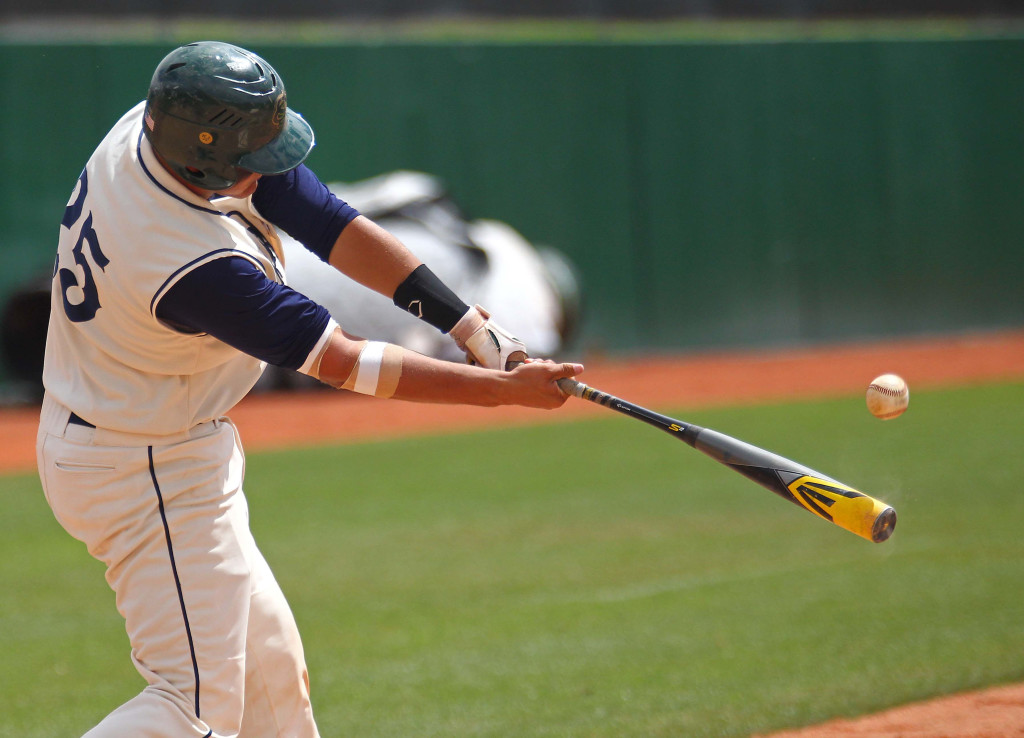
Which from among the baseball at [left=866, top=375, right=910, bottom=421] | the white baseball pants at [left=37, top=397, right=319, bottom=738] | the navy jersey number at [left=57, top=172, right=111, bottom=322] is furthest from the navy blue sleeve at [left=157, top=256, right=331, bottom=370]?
the baseball at [left=866, top=375, right=910, bottom=421]

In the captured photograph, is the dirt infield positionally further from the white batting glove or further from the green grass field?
the white batting glove

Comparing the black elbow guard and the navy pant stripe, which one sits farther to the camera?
the black elbow guard

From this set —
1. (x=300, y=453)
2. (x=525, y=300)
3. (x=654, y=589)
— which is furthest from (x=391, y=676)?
(x=525, y=300)

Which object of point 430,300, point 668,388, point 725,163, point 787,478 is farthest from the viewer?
point 725,163

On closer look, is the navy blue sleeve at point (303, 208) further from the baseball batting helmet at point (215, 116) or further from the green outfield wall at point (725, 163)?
the green outfield wall at point (725, 163)

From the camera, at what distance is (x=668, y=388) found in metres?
13.5

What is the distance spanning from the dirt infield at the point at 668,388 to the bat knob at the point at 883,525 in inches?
327

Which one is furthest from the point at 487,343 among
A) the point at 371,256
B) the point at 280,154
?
the point at 280,154

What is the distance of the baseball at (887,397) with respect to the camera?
11.5 ft

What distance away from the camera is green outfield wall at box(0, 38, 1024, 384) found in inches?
615

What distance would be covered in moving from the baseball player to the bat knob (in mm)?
885

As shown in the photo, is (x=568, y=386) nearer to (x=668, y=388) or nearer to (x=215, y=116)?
(x=215, y=116)

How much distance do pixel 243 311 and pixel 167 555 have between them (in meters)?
0.67

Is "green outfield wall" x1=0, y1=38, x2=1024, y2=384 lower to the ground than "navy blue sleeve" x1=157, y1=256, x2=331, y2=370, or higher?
lower
